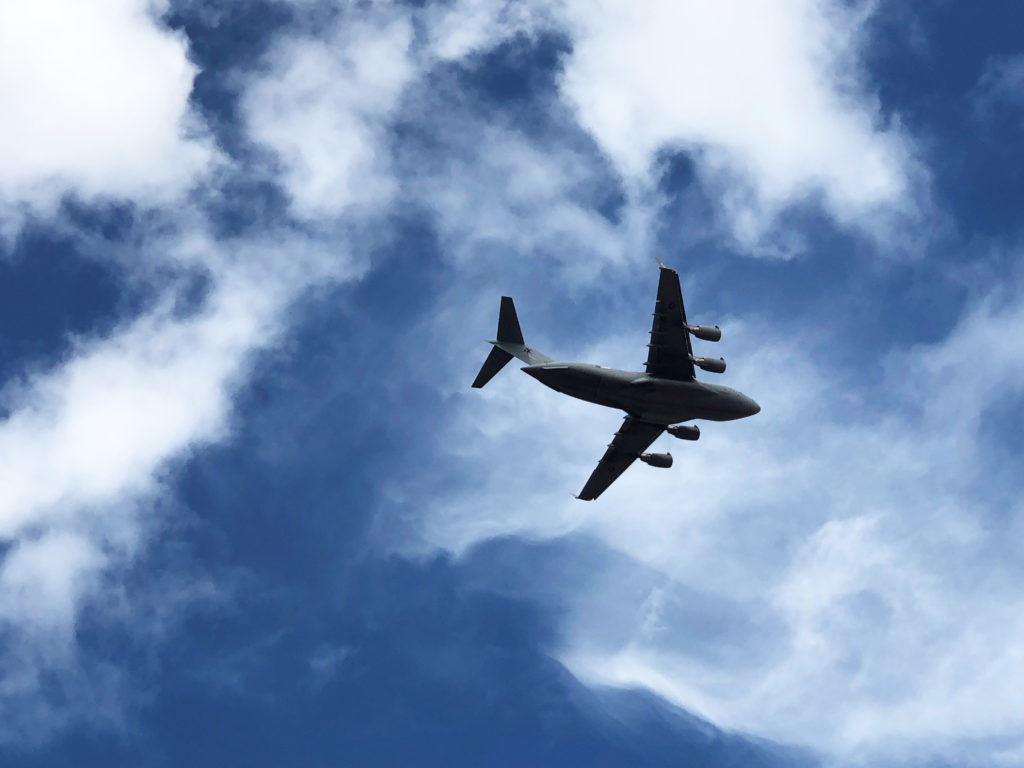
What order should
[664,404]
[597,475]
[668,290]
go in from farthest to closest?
[597,475]
[664,404]
[668,290]

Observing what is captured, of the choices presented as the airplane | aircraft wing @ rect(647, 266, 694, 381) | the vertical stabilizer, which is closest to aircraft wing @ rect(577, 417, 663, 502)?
the airplane

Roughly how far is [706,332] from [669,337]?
1.93 metres

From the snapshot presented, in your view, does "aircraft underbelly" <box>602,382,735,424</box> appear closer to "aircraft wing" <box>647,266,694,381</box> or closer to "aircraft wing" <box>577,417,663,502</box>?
"aircraft wing" <box>647,266,694,381</box>

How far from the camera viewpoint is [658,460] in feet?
212

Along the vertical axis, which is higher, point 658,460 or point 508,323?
point 508,323

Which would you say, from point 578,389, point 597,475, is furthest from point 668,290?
point 597,475

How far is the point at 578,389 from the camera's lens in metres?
57.4

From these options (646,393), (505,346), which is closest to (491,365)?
(505,346)

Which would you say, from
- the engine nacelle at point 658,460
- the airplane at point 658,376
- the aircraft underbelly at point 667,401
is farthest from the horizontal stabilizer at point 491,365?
the engine nacelle at point 658,460

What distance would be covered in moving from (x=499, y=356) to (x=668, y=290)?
10258mm

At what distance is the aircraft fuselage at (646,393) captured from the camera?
56.7 meters

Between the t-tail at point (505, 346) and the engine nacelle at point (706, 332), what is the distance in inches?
332

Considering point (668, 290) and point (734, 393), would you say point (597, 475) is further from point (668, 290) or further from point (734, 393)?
point (668, 290)

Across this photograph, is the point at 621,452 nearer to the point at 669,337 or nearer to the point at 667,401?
the point at 667,401
